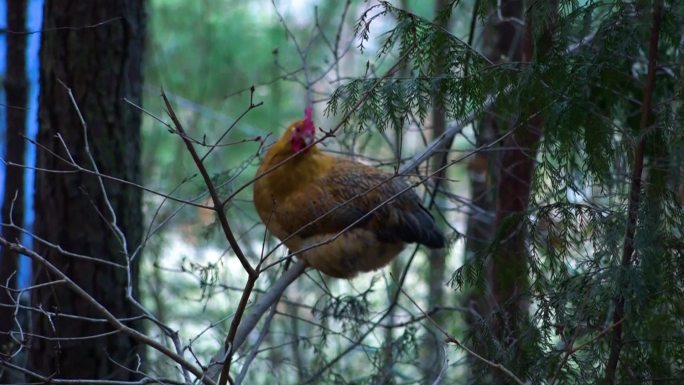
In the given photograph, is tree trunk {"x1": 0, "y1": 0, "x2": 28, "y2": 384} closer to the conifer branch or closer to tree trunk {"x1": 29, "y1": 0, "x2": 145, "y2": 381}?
tree trunk {"x1": 29, "y1": 0, "x2": 145, "y2": 381}

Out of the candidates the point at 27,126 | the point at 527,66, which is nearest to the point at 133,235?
the point at 27,126

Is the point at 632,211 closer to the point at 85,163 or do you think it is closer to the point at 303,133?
the point at 303,133

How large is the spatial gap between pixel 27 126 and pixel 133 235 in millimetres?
770

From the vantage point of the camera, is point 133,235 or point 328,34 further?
point 328,34

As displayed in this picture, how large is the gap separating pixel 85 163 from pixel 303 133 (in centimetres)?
103

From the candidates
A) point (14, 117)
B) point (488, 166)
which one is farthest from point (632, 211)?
point (14, 117)

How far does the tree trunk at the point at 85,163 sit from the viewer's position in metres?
3.92

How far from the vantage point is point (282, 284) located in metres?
3.37

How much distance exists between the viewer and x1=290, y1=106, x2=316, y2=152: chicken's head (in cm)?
378

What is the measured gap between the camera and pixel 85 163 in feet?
12.8

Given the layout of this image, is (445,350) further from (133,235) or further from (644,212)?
(133,235)

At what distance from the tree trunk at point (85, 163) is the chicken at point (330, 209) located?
28.9 inches

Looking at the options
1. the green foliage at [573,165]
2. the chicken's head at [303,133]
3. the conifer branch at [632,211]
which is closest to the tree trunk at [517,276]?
the green foliage at [573,165]

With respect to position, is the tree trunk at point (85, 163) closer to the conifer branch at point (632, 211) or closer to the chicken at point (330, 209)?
the chicken at point (330, 209)
